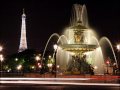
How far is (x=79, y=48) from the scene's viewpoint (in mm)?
58125

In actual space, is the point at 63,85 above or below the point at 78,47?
below

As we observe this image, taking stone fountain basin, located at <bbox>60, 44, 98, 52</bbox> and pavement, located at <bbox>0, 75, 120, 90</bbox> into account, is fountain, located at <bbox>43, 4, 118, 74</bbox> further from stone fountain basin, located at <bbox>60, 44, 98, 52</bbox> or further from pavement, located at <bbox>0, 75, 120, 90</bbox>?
pavement, located at <bbox>0, 75, 120, 90</bbox>

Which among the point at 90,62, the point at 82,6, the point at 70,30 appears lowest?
the point at 90,62

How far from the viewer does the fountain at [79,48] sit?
58.3m

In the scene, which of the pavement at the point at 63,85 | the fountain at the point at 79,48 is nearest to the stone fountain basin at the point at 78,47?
the fountain at the point at 79,48

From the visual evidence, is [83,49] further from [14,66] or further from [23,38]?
[23,38]

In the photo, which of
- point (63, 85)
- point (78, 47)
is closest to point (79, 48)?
point (78, 47)

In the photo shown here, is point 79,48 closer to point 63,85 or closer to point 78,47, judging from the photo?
point 78,47

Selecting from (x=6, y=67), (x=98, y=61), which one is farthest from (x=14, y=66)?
(x=98, y=61)

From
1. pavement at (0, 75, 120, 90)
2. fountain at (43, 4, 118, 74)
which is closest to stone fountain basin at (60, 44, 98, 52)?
fountain at (43, 4, 118, 74)

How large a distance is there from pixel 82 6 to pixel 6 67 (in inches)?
3207

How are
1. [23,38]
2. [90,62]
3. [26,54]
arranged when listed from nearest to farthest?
1. [90,62]
2. [26,54]
3. [23,38]

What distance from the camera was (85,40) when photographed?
64.2 meters

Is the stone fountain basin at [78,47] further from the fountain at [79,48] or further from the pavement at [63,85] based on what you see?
the pavement at [63,85]
